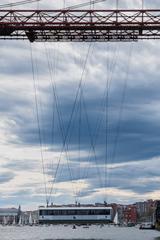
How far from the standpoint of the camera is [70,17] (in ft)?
198

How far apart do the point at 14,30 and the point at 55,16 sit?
148 inches

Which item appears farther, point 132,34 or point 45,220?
point 45,220

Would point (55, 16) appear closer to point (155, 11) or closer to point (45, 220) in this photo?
point (155, 11)

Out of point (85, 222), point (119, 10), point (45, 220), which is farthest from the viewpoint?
point (85, 222)

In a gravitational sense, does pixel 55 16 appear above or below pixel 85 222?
above

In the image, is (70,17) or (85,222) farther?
(85,222)

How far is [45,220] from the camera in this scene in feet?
585

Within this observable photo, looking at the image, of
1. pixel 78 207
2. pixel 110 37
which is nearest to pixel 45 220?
pixel 78 207

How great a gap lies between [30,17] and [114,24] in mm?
7308

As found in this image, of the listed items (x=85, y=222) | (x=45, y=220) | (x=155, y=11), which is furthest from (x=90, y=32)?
(x=85, y=222)

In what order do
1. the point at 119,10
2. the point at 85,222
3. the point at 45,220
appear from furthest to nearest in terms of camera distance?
the point at 85,222 < the point at 45,220 < the point at 119,10

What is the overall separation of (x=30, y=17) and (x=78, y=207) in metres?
128

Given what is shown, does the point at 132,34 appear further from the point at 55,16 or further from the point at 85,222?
the point at 85,222

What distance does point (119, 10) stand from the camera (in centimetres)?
5934
